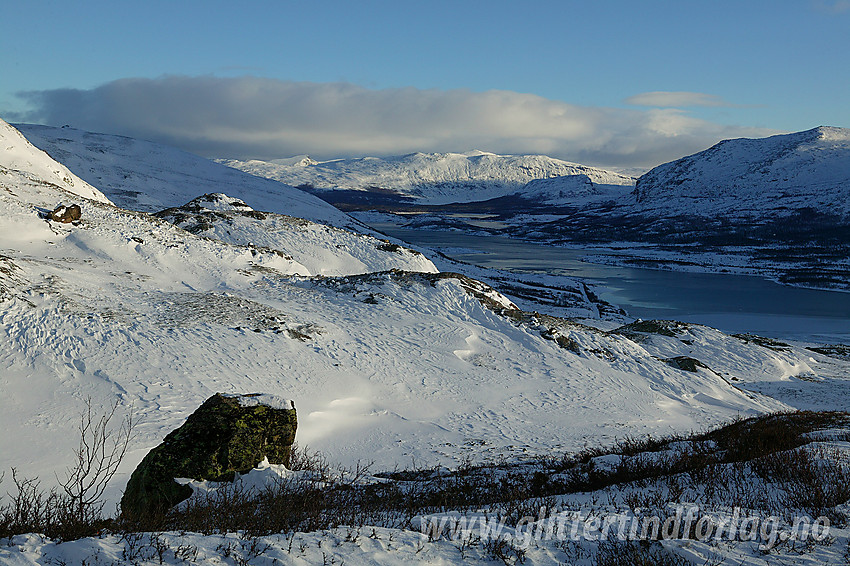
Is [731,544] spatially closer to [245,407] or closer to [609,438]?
[245,407]

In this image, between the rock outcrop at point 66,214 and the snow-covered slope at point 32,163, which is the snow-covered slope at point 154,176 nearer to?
the snow-covered slope at point 32,163

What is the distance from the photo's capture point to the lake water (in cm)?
5769

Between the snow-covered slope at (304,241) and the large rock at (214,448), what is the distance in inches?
1041

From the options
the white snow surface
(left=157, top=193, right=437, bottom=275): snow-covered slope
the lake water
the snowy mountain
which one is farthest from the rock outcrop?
the lake water

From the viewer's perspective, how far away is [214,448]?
27.2 feet

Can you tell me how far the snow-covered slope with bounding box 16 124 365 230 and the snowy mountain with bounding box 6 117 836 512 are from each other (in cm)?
7367

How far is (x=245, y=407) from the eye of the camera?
8961 millimetres

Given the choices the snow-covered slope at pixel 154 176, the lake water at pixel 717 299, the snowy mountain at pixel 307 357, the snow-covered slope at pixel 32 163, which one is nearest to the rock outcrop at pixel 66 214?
the snowy mountain at pixel 307 357

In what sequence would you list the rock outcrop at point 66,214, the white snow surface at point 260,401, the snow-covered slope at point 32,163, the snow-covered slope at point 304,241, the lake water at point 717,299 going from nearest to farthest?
1. the white snow surface at point 260,401
2. the rock outcrop at point 66,214
3. the snow-covered slope at point 304,241
4. the snow-covered slope at point 32,163
5. the lake water at point 717,299

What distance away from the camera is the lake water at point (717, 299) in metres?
57.7

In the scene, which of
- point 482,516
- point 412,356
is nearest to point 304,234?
point 412,356

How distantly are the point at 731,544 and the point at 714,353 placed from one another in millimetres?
35599

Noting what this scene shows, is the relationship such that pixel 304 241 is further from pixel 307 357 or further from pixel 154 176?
pixel 154 176

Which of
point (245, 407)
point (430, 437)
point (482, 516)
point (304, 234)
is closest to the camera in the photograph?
point (482, 516)
